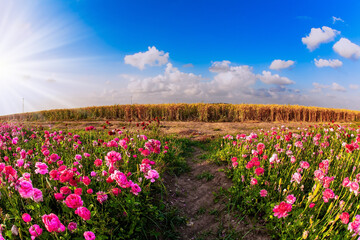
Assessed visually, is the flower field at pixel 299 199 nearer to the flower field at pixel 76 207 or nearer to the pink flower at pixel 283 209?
the pink flower at pixel 283 209

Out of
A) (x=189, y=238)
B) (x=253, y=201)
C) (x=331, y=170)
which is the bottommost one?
(x=189, y=238)

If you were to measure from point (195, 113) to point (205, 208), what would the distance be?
15.5m

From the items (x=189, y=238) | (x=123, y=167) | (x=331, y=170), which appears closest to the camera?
(x=189, y=238)

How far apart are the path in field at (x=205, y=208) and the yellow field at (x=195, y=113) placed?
43.8ft

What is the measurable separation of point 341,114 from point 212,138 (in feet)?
75.8

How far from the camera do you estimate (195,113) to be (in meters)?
19.3

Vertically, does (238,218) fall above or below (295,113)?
below

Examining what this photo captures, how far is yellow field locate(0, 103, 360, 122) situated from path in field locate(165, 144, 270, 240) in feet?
43.8

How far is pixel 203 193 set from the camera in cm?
Result: 459

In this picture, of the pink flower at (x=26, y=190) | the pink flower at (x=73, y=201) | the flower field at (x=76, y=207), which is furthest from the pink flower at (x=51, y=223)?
the pink flower at (x=26, y=190)

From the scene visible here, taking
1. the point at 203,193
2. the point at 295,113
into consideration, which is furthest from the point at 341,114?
the point at 203,193

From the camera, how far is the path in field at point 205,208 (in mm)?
3271

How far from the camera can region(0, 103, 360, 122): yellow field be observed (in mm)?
19172

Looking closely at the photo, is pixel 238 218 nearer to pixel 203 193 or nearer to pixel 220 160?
pixel 203 193
